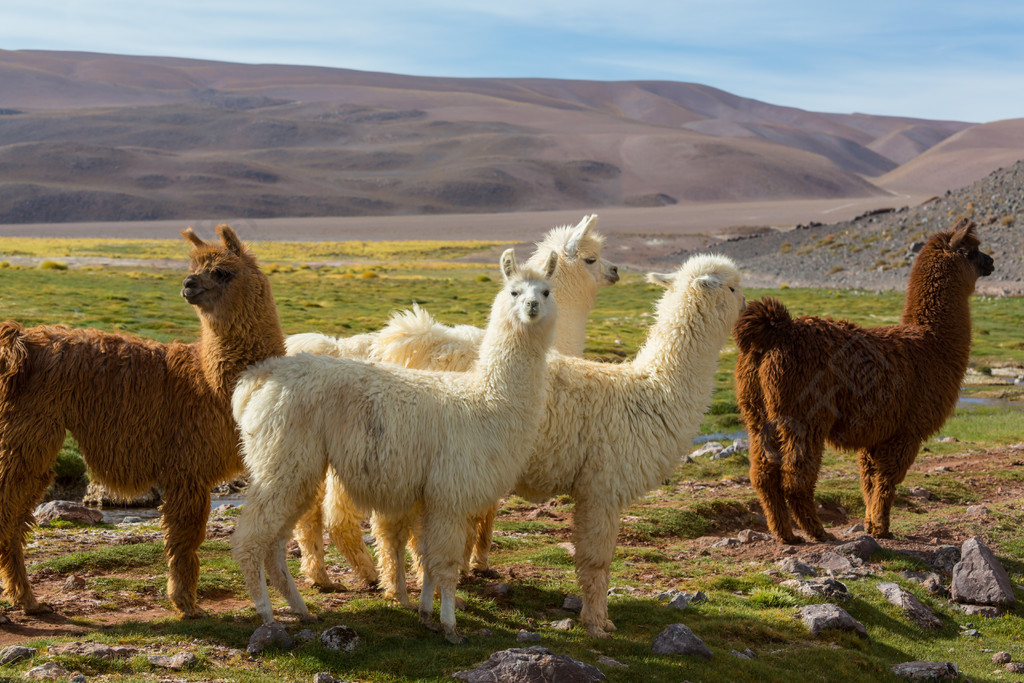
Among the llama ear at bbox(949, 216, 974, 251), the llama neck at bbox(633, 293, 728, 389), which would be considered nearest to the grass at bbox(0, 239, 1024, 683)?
the llama neck at bbox(633, 293, 728, 389)

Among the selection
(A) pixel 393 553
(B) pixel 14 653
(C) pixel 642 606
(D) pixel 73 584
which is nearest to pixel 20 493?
(D) pixel 73 584

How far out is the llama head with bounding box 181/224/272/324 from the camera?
241 inches

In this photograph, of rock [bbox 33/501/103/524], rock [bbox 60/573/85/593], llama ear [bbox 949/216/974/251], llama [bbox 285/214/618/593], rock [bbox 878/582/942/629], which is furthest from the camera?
llama ear [bbox 949/216/974/251]

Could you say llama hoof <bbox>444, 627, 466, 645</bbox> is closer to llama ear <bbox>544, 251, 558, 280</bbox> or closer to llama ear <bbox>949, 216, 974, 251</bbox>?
llama ear <bbox>544, 251, 558, 280</bbox>

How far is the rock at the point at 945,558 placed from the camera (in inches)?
324

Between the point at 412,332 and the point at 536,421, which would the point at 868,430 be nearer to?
the point at 536,421

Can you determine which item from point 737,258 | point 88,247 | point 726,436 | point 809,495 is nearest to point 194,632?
point 809,495

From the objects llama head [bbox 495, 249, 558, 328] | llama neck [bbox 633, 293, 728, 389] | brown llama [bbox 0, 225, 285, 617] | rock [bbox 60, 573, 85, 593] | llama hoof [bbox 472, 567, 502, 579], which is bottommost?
rock [bbox 60, 573, 85, 593]

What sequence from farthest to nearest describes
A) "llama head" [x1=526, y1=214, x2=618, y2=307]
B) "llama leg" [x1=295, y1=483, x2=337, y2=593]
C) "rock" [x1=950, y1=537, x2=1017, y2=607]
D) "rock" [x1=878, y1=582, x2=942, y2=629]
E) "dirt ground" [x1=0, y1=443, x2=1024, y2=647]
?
1. "llama head" [x1=526, y1=214, x2=618, y2=307]
2. "rock" [x1=950, y1=537, x2=1017, y2=607]
3. "rock" [x1=878, y1=582, x2=942, y2=629]
4. "llama leg" [x1=295, y1=483, x2=337, y2=593]
5. "dirt ground" [x1=0, y1=443, x2=1024, y2=647]

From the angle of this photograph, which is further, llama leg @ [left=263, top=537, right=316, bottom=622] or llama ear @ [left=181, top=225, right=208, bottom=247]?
llama ear @ [left=181, top=225, right=208, bottom=247]

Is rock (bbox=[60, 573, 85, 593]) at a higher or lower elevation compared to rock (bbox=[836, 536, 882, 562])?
lower

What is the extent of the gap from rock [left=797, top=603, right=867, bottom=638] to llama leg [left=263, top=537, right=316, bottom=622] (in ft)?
12.3

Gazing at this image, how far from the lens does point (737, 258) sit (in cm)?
5769

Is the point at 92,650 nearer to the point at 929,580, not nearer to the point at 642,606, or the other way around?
the point at 642,606
